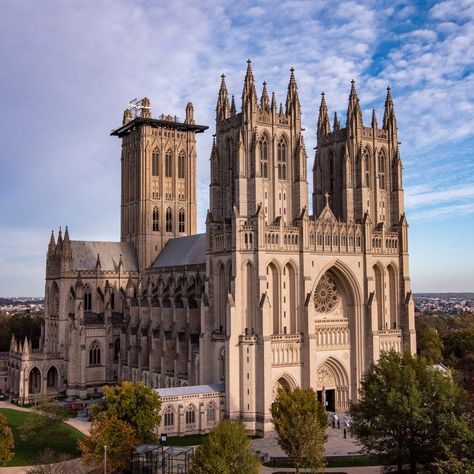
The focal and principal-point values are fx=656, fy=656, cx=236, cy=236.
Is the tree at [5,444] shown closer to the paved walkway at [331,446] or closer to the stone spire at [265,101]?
the paved walkway at [331,446]

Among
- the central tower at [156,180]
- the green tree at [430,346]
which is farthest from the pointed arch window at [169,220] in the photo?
the green tree at [430,346]

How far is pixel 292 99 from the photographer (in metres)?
77.6

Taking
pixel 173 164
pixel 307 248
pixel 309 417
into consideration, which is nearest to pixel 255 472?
pixel 309 417

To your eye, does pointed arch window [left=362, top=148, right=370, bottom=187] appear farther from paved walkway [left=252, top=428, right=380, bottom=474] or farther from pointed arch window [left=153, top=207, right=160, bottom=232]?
pointed arch window [left=153, top=207, right=160, bottom=232]

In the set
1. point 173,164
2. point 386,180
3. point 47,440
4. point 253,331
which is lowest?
point 47,440

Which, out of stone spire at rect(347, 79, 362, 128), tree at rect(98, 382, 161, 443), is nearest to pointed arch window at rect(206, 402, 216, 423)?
tree at rect(98, 382, 161, 443)

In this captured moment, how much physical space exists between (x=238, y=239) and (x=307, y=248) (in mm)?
8510

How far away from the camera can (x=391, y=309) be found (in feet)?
265

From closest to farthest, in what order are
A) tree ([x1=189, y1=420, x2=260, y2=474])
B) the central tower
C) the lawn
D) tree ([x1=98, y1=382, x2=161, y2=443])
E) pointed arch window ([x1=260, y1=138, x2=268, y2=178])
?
tree ([x1=189, y1=420, x2=260, y2=474])
tree ([x1=98, y1=382, x2=161, y2=443])
the lawn
pointed arch window ([x1=260, y1=138, x2=268, y2=178])
the central tower

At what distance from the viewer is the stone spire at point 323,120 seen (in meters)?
86.2

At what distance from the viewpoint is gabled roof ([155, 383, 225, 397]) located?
67688 mm

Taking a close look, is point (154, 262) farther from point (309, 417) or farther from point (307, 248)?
point (309, 417)

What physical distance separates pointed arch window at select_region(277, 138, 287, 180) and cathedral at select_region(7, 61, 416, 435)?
0.14 m

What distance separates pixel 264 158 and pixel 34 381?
5065 centimetres
